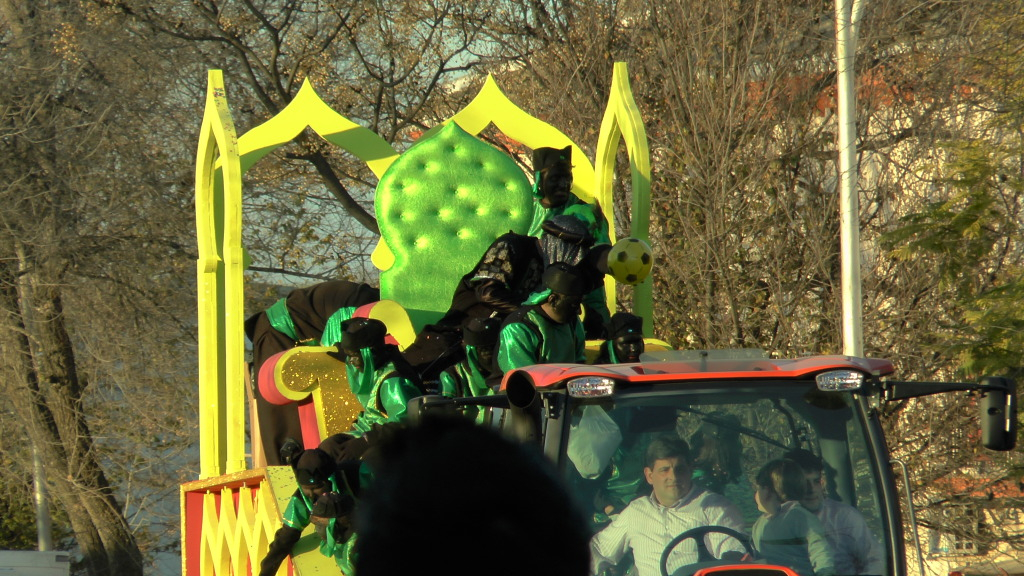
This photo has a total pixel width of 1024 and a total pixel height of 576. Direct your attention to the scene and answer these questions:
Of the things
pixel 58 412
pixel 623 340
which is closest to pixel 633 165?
pixel 623 340

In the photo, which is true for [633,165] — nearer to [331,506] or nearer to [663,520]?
[331,506]

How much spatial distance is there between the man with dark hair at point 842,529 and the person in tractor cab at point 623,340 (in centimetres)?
153

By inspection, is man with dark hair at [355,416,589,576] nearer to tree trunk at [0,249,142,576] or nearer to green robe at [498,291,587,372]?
green robe at [498,291,587,372]

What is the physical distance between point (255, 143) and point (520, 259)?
6.05 ft

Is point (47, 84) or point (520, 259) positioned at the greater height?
point (47, 84)

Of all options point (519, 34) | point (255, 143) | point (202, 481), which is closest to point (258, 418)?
point (202, 481)

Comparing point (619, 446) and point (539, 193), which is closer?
point (619, 446)

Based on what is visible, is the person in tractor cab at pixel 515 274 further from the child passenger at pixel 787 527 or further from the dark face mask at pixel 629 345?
the child passenger at pixel 787 527

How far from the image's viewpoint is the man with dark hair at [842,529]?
4109 mm

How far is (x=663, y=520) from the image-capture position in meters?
4.04

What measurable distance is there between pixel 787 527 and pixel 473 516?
2868 mm

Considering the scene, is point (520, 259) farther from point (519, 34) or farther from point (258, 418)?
point (519, 34)

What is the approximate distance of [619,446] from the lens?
4.14 meters

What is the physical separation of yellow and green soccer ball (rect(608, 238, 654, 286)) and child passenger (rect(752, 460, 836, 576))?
1911 mm
